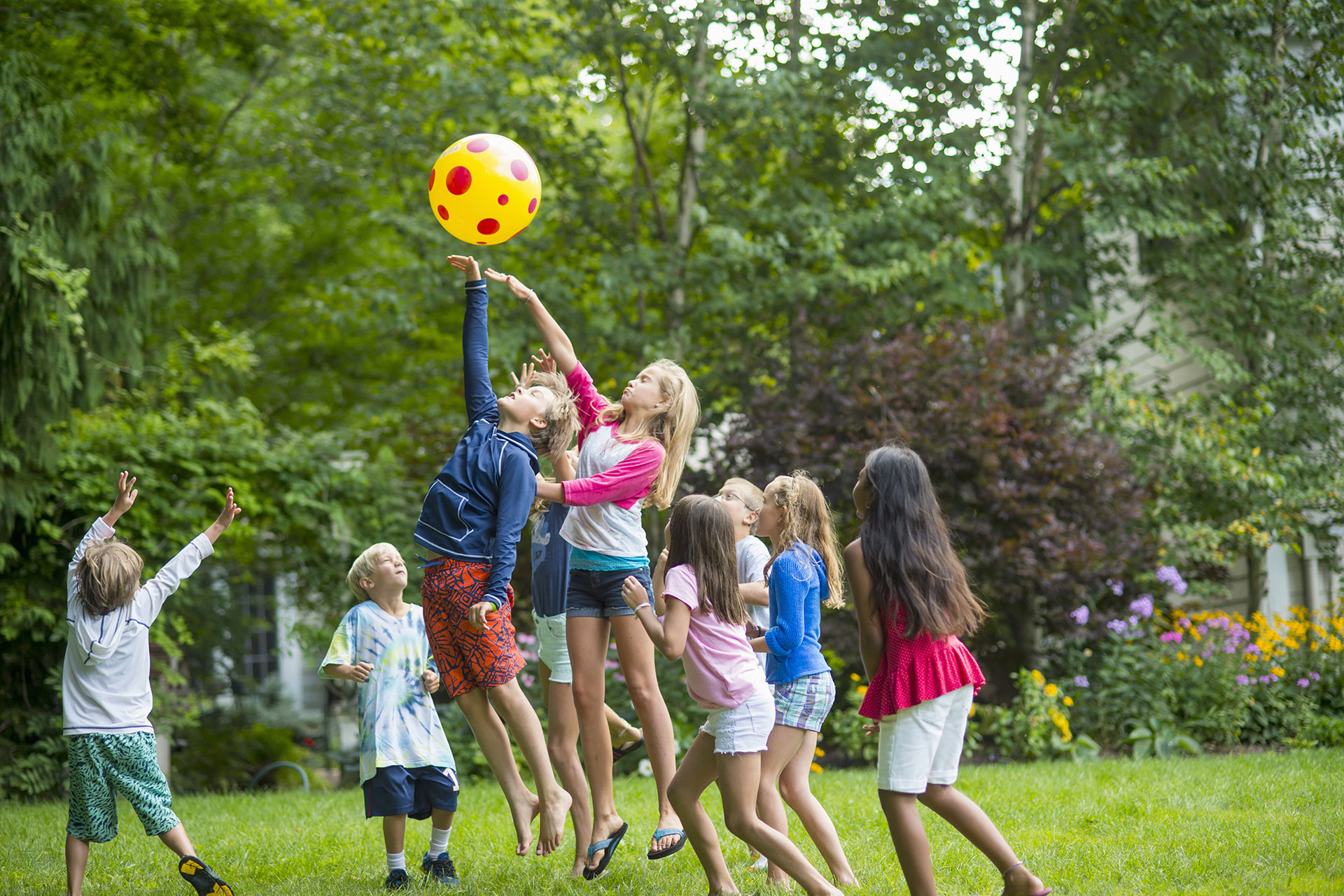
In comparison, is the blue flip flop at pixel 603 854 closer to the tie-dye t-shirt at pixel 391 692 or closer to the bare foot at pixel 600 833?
the bare foot at pixel 600 833

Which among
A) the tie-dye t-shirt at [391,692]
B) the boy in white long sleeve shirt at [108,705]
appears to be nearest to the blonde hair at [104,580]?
the boy in white long sleeve shirt at [108,705]

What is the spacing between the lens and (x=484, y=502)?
4.05 metres

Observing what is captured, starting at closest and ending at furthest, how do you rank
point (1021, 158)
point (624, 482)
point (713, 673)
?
point (713, 673)
point (624, 482)
point (1021, 158)

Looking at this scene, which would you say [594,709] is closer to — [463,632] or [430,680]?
[463,632]

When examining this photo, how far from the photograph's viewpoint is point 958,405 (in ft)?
27.3

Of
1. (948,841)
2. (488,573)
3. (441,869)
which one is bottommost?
(948,841)

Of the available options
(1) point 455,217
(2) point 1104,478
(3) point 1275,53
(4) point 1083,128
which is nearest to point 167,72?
(1) point 455,217

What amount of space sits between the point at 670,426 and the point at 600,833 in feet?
5.11

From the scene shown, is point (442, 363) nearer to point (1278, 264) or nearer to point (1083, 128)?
point (1083, 128)

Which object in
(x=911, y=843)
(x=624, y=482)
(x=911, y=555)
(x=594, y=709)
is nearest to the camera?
(x=911, y=843)

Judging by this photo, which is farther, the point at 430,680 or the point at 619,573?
the point at 430,680

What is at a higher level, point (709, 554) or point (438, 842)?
point (709, 554)

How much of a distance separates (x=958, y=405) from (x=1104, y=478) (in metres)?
1.29

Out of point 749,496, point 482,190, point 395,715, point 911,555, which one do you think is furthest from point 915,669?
point 482,190
